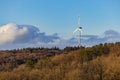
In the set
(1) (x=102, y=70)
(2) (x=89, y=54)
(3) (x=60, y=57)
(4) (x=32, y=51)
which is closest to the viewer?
(1) (x=102, y=70)

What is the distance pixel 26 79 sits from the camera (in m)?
91.2

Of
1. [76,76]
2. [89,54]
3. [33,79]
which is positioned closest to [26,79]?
[33,79]

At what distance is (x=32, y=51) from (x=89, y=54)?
6139 centimetres

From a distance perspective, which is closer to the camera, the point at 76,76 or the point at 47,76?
the point at 76,76

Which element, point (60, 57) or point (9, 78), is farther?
point (60, 57)

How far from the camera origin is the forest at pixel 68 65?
86.2 m

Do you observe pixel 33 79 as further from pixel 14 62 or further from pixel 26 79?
pixel 14 62

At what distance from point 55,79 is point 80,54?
4372 cm

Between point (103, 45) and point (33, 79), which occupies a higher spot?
point (103, 45)

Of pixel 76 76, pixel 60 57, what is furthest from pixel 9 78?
pixel 60 57

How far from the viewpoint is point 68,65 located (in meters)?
120

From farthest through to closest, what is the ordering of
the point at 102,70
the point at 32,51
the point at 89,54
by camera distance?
the point at 32,51 < the point at 89,54 < the point at 102,70

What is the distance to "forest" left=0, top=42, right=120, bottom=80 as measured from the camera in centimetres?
8625

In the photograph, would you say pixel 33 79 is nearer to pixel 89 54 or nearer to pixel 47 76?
pixel 47 76
